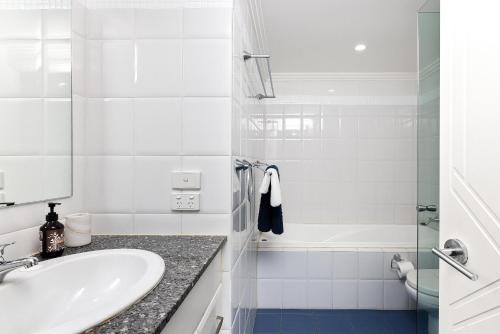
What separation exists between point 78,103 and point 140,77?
270mm

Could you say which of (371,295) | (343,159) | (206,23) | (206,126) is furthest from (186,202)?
(343,159)

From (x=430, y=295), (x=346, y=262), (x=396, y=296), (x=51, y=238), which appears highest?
(x=51, y=238)

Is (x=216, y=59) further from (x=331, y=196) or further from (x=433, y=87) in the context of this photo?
(x=331, y=196)

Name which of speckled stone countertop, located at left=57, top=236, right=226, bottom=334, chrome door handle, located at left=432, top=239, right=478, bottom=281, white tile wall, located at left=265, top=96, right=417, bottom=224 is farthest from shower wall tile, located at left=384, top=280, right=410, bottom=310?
speckled stone countertop, located at left=57, top=236, right=226, bottom=334

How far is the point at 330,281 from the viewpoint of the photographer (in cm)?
243

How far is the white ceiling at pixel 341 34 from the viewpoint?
1.90 m

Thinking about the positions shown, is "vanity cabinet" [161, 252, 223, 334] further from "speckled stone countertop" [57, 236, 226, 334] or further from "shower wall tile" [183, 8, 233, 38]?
"shower wall tile" [183, 8, 233, 38]

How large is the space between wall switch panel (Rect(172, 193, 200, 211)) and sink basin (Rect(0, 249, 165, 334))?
0.33 meters

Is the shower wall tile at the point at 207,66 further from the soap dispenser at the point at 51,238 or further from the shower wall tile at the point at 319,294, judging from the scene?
the shower wall tile at the point at 319,294

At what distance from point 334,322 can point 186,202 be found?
168cm

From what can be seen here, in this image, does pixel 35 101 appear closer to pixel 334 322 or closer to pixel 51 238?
pixel 51 238

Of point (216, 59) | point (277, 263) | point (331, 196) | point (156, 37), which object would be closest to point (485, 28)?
point (216, 59)

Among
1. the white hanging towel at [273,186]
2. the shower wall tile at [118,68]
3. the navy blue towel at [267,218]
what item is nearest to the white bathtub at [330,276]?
the navy blue towel at [267,218]

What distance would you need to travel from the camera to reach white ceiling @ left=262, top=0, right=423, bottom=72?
190 cm
